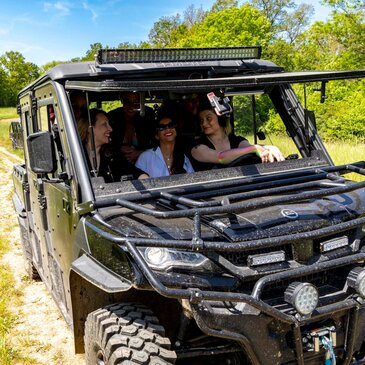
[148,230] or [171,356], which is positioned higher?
[148,230]

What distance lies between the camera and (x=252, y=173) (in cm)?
380

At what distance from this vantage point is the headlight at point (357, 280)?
Result: 2.70 m

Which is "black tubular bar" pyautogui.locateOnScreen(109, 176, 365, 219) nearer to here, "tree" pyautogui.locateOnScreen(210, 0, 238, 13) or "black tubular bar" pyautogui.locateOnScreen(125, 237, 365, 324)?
"black tubular bar" pyautogui.locateOnScreen(125, 237, 365, 324)

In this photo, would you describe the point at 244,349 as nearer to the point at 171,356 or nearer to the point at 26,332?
the point at 171,356

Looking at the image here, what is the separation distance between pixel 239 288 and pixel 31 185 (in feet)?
10.2

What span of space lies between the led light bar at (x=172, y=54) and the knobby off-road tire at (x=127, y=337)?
1.72 metres

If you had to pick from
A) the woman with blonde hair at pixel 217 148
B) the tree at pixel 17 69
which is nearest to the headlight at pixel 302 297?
the woman with blonde hair at pixel 217 148

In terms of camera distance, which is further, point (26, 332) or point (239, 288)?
point (26, 332)

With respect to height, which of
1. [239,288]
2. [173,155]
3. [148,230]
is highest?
[173,155]

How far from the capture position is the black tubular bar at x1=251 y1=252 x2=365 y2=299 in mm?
2480

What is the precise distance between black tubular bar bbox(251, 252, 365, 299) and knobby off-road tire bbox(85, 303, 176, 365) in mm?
556

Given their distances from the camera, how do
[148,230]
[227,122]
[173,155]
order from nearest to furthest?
[148,230]
[173,155]
[227,122]

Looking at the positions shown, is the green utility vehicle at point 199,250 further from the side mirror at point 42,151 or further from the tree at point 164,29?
the tree at point 164,29

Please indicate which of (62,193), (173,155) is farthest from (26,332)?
(173,155)
